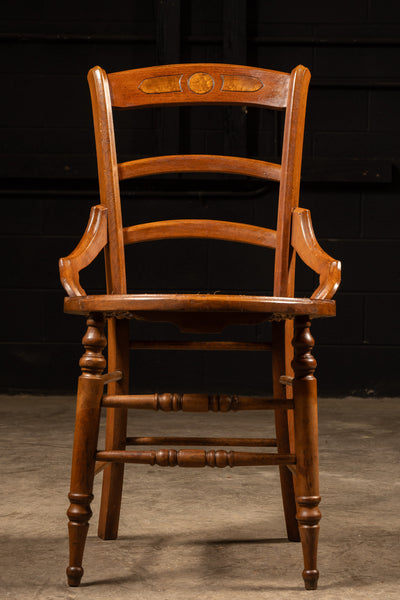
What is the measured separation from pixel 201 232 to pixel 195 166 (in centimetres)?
14

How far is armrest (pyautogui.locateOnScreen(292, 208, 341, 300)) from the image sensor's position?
1123mm

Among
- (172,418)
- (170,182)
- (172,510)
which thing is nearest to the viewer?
(172,510)

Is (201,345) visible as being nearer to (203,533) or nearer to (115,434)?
(115,434)

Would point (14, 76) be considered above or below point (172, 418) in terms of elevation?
above

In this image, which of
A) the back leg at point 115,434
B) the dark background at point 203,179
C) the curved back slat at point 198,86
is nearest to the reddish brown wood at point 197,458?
the back leg at point 115,434

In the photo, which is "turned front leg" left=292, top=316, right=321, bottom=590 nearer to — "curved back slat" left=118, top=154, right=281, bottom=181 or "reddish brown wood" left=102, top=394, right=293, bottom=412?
"reddish brown wood" left=102, top=394, right=293, bottom=412

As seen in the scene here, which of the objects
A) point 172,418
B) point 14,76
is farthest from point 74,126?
point 172,418

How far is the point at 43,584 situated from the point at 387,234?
2.68 metres

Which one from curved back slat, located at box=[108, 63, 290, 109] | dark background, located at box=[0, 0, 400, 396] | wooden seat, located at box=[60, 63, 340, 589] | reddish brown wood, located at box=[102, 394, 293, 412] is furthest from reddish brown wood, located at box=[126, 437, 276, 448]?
dark background, located at box=[0, 0, 400, 396]

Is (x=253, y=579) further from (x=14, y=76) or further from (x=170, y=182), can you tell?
(x=14, y=76)

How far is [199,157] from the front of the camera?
1.51m

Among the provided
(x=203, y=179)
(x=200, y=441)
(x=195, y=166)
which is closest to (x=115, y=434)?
(x=200, y=441)

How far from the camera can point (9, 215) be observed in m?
3.42

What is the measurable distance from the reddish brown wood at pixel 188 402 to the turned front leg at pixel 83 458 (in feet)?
0.12
